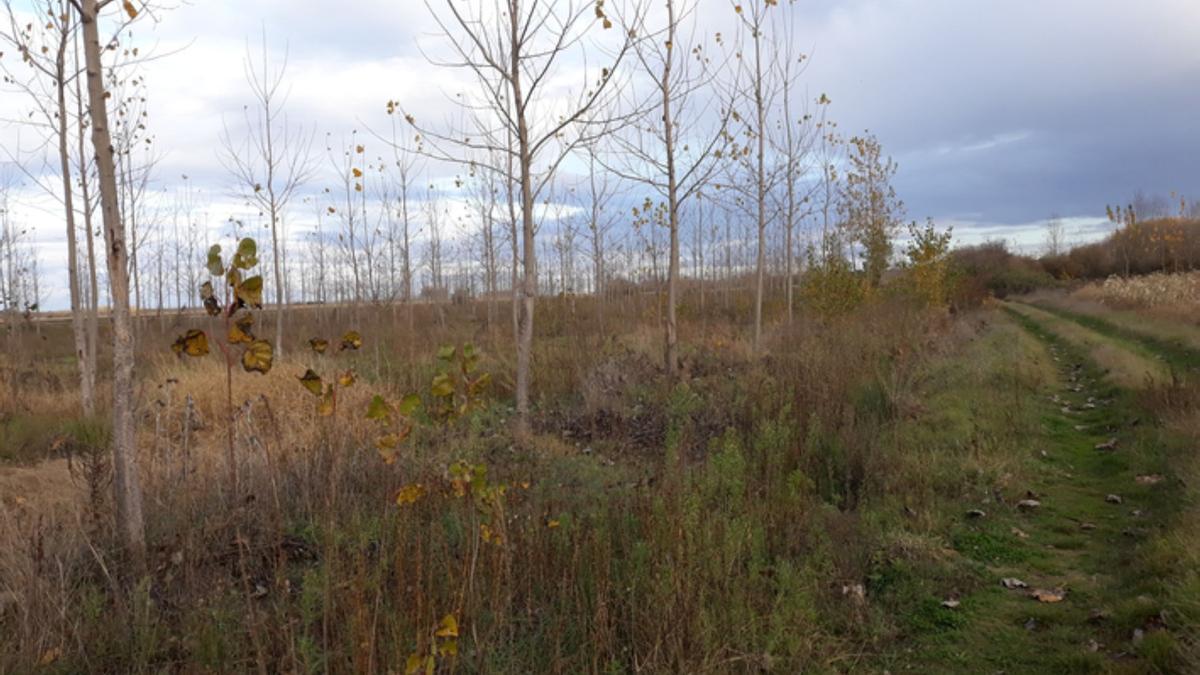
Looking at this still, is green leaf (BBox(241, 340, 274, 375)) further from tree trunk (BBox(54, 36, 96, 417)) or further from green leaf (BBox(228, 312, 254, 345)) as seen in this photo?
tree trunk (BBox(54, 36, 96, 417))

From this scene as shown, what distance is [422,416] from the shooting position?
116 inches

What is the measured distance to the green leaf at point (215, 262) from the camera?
8.27 feet

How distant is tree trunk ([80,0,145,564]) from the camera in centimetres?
334

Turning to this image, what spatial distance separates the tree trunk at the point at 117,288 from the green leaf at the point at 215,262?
43.3 inches

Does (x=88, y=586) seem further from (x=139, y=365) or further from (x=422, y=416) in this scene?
(x=139, y=365)

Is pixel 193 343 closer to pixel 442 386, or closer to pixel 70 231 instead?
pixel 442 386

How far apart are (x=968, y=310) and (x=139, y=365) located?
86.3 ft

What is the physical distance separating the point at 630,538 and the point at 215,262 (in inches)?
94.5

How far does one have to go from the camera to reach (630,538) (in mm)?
3930

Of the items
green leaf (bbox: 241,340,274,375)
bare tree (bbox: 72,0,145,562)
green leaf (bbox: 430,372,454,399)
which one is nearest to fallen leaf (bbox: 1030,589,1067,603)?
green leaf (bbox: 430,372,454,399)

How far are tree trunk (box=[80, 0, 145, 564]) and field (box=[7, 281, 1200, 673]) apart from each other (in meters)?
0.18

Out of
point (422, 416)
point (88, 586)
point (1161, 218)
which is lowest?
point (88, 586)

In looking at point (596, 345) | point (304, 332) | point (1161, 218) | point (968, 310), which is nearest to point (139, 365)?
point (596, 345)

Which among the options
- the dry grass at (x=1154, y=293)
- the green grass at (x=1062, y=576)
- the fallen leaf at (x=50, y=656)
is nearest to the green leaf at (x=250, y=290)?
the fallen leaf at (x=50, y=656)
